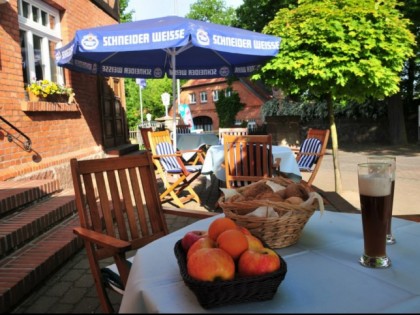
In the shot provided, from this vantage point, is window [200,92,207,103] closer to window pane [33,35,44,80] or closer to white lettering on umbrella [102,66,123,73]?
white lettering on umbrella [102,66,123,73]

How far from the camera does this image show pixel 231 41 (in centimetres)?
557

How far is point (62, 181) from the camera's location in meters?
6.20

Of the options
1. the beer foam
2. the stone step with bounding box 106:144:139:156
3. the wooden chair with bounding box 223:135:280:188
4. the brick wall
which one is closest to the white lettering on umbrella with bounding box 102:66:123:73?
the brick wall

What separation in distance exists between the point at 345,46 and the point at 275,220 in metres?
4.82

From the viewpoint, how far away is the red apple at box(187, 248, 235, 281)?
0.96m

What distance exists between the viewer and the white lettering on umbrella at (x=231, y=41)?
5379 mm

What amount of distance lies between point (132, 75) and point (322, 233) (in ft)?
23.9

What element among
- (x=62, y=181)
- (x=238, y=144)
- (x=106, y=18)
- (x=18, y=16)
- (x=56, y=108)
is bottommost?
(x=62, y=181)

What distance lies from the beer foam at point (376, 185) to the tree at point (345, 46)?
185 inches

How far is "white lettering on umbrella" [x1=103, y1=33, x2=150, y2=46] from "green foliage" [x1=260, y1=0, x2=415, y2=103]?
2089 mm

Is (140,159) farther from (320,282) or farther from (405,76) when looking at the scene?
(405,76)

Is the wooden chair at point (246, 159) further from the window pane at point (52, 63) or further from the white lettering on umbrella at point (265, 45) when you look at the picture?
the window pane at point (52, 63)

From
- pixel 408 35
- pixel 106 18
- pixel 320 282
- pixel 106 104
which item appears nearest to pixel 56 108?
pixel 106 104

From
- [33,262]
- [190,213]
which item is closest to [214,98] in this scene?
[33,262]
